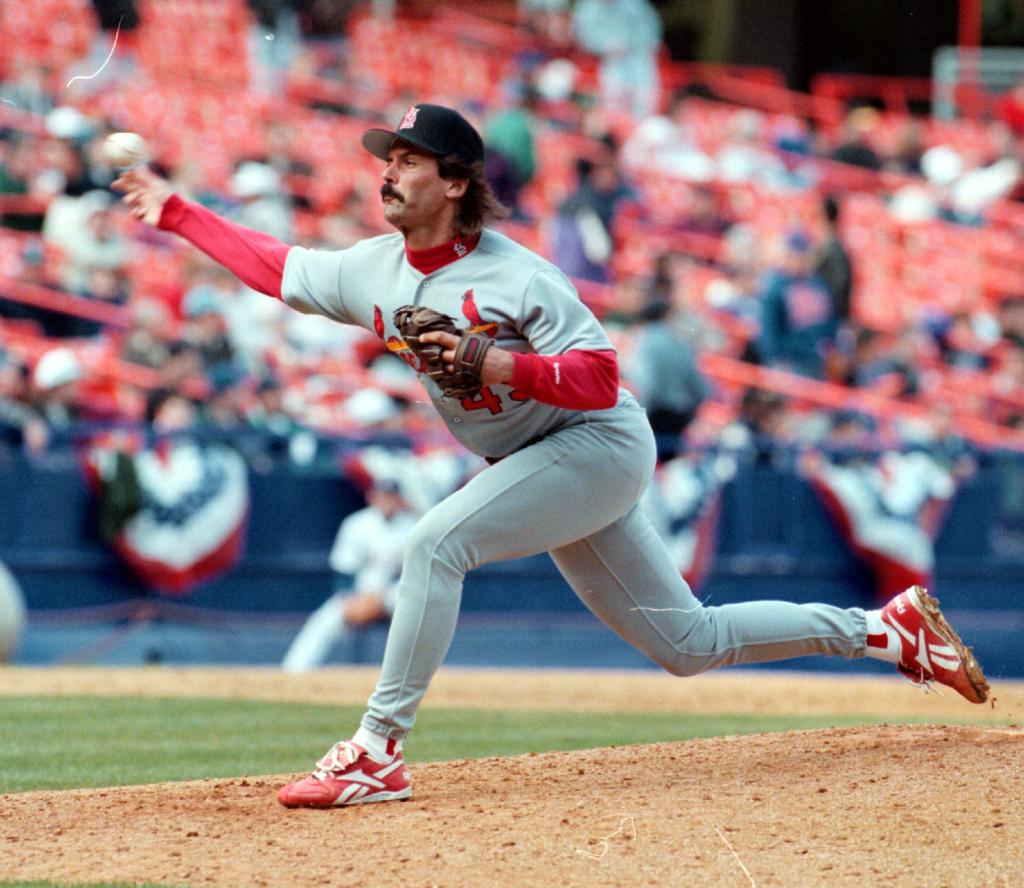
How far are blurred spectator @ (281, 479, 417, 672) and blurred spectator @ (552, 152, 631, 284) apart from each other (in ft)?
13.3

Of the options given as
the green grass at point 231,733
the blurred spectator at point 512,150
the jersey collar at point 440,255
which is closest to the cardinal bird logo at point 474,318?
the jersey collar at point 440,255

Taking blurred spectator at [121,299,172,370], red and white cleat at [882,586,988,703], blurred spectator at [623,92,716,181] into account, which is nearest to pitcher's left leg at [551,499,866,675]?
red and white cleat at [882,586,988,703]

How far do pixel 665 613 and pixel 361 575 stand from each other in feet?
18.9

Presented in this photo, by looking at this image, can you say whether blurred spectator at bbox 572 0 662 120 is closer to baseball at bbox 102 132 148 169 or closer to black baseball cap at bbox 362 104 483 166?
baseball at bbox 102 132 148 169

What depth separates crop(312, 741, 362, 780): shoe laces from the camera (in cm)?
423

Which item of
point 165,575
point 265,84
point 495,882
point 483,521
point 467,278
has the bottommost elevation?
point 165,575

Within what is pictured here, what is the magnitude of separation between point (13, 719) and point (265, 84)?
10685mm

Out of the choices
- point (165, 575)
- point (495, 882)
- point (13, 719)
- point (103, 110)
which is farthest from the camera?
point (103, 110)

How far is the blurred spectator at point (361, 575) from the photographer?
1011cm

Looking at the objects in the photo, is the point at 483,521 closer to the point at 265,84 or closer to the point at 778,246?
the point at 778,246

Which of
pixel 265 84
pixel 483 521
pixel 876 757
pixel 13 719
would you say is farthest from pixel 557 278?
pixel 265 84

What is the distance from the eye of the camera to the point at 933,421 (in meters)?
12.2

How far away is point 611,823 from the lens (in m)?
4.00

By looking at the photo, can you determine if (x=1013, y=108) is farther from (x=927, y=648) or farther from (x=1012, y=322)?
(x=927, y=648)
